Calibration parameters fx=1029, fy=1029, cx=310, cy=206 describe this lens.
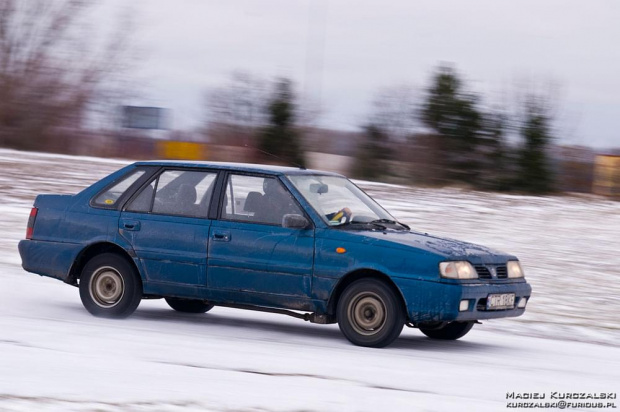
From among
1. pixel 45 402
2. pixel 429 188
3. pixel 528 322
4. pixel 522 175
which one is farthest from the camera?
pixel 522 175

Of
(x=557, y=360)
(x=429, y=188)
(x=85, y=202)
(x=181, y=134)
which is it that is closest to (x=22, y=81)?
(x=181, y=134)

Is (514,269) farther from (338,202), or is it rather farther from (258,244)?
(258,244)

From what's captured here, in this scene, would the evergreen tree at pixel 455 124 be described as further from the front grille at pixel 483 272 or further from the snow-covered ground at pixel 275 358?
the front grille at pixel 483 272

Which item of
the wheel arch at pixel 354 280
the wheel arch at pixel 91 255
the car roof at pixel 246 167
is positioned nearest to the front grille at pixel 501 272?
the wheel arch at pixel 354 280

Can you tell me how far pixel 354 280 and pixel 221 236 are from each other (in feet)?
4.22

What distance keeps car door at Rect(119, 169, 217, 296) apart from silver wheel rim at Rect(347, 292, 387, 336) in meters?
1.44

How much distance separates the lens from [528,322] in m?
11.1

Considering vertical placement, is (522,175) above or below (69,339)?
above

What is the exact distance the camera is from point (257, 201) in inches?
360

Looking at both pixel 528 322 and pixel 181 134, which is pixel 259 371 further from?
pixel 181 134

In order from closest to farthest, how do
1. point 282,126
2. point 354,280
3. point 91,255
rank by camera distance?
1. point 354,280
2. point 91,255
3. point 282,126

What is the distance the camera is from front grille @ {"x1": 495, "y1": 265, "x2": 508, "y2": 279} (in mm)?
8898

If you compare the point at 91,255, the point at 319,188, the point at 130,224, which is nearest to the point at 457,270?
the point at 319,188

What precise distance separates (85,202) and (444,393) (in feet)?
14.7
